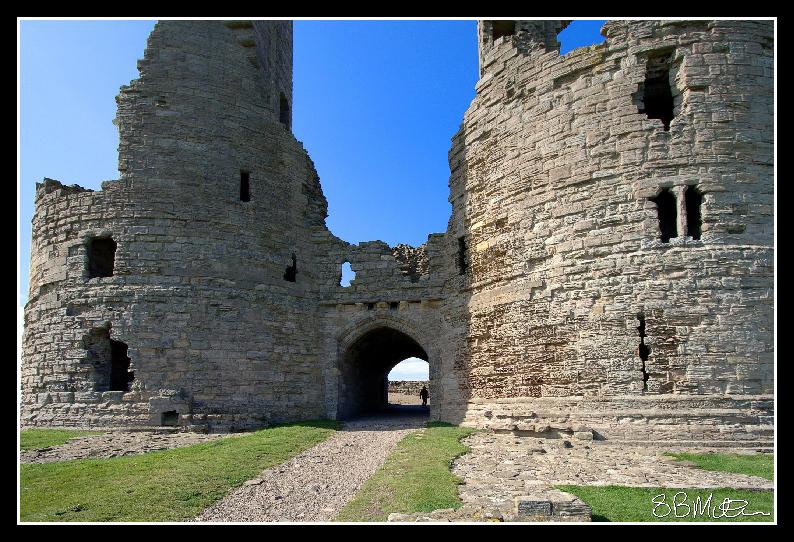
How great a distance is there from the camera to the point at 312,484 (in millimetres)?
9047

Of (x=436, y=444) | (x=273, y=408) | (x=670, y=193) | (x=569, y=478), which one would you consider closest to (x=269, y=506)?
(x=569, y=478)

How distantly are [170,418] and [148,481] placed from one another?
20.9 ft

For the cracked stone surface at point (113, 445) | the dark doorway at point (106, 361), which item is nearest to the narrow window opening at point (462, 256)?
the cracked stone surface at point (113, 445)

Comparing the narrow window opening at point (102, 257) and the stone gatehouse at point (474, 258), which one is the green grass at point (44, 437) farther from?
the narrow window opening at point (102, 257)

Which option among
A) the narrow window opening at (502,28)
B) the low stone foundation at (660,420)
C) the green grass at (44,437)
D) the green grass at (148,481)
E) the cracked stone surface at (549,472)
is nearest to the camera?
the cracked stone surface at (549,472)

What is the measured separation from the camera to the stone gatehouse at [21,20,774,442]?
1189 centimetres

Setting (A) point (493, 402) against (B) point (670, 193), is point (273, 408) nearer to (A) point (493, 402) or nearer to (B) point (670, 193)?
(A) point (493, 402)

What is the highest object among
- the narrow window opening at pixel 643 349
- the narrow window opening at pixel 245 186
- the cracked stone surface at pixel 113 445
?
the narrow window opening at pixel 245 186

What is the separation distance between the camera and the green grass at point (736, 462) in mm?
8992

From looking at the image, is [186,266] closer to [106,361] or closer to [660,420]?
[106,361]

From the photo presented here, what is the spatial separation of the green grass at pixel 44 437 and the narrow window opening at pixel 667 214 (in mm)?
12689

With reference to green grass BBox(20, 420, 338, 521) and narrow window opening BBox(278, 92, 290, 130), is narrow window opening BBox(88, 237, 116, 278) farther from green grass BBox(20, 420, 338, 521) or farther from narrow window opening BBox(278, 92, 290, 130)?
narrow window opening BBox(278, 92, 290, 130)
